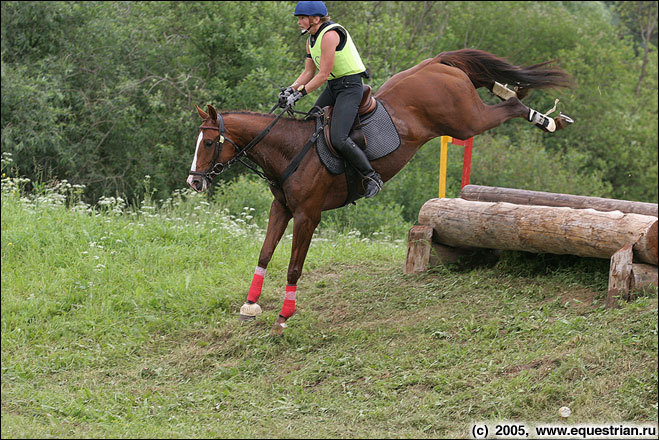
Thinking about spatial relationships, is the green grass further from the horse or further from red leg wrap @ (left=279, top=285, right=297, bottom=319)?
the horse

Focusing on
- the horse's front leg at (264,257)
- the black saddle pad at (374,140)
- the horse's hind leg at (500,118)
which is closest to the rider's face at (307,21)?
the black saddle pad at (374,140)

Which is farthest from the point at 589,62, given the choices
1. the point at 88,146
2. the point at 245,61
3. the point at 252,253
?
the point at 252,253

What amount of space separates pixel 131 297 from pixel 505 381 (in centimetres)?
435

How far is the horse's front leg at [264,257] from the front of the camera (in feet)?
23.6

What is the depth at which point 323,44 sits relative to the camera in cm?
673

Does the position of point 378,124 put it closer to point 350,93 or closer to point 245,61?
point 350,93

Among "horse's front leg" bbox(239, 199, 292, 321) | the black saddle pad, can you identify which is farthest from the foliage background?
the black saddle pad

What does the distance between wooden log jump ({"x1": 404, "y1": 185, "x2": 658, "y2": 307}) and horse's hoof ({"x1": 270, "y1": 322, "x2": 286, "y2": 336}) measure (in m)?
1.99

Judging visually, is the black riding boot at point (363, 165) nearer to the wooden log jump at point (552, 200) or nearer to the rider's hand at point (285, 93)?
the rider's hand at point (285, 93)

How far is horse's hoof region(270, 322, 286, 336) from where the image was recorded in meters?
6.90

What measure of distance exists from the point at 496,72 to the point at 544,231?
7.30 ft

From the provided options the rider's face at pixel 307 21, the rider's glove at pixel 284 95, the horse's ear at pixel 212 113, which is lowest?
the horse's ear at pixel 212 113

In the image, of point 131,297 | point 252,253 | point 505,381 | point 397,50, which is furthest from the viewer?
point 397,50

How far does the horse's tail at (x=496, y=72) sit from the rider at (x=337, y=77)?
1.60 meters
